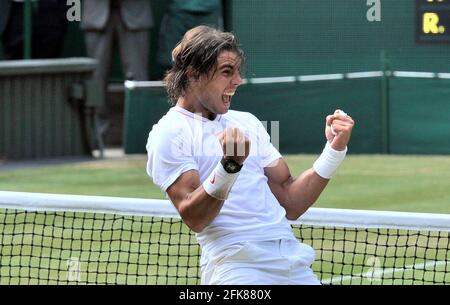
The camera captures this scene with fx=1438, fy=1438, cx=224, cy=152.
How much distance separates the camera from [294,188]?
18.8ft

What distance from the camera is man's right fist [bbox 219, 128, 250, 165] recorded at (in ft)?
16.5

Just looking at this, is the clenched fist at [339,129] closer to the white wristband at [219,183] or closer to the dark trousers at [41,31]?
the white wristband at [219,183]

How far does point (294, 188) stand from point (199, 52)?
2.29ft

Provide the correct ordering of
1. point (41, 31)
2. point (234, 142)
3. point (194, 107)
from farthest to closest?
point (41, 31)
point (194, 107)
point (234, 142)

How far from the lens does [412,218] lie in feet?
22.9

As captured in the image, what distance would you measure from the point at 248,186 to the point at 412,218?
5.61 ft

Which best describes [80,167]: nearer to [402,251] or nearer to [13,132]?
[13,132]

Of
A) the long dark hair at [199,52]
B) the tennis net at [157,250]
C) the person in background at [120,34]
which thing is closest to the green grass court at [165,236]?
the tennis net at [157,250]

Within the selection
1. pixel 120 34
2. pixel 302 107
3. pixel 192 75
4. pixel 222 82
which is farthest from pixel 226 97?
pixel 120 34

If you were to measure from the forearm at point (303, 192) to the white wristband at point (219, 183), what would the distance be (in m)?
0.62

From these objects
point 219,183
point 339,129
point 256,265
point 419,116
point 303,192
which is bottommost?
point 419,116

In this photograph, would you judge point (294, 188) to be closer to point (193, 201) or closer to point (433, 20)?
point (193, 201)

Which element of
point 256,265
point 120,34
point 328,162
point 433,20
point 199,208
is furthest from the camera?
point 120,34
